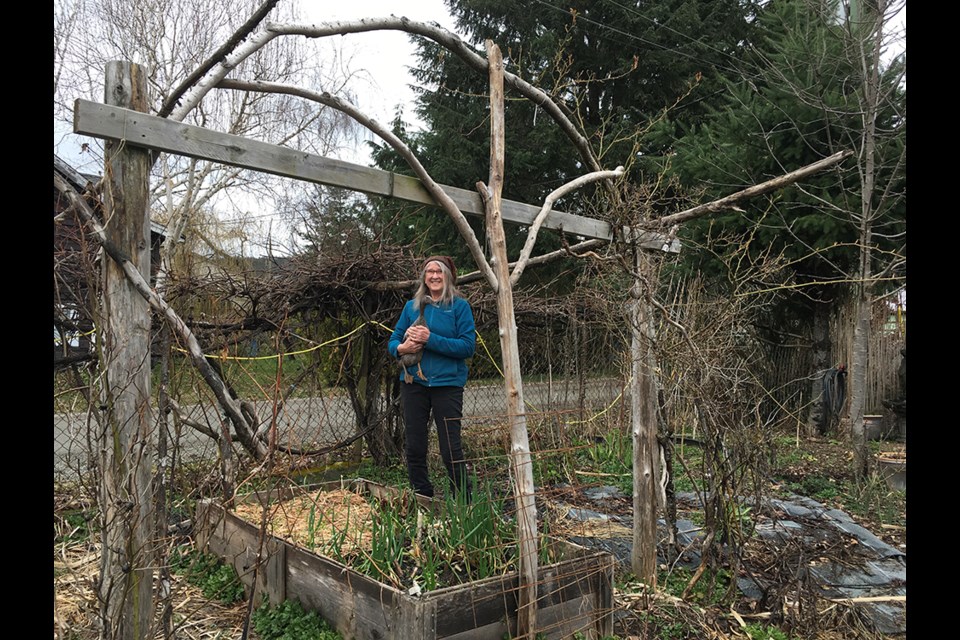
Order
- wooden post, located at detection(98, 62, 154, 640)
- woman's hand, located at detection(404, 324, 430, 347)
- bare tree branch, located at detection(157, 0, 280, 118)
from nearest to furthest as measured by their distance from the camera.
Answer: wooden post, located at detection(98, 62, 154, 640)
bare tree branch, located at detection(157, 0, 280, 118)
woman's hand, located at detection(404, 324, 430, 347)

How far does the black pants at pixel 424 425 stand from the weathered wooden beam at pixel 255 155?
123 cm

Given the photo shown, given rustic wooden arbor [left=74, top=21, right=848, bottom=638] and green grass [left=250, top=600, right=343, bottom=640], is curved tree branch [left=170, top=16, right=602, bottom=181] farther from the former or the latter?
green grass [left=250, top=600, right=343, bottom=640]

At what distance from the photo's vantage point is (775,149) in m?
8.52

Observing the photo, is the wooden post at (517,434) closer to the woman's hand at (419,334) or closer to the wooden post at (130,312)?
the woman's hand at (419,334)

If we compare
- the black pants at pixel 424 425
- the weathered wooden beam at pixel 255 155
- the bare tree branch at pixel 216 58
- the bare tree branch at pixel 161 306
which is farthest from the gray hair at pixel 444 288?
the bare tree branch at pixel 216 58

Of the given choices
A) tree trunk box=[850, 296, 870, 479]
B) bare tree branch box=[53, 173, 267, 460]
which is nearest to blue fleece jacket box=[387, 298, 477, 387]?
bare tree branch box=[53, 173, 267, 460]

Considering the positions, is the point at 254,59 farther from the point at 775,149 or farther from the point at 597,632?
the point at 597,632

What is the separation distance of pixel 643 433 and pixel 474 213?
1.51 metres

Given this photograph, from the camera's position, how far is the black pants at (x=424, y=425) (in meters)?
4.12

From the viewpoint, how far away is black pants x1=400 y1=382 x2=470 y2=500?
4125 mm

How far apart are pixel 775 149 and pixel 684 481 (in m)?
4.81

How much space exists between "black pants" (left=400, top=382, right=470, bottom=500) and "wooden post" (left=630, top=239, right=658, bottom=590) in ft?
3.54
